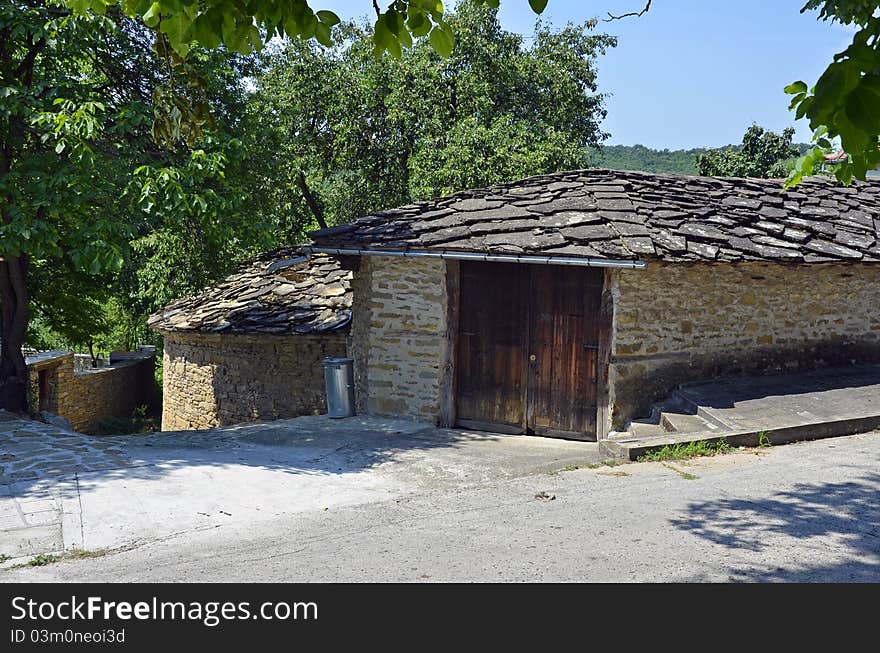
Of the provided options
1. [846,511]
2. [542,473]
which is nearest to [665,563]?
[846,511]

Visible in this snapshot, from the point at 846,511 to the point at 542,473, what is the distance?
2782 millimetres

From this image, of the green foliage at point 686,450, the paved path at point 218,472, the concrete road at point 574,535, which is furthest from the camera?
the green foliage at point 686,450

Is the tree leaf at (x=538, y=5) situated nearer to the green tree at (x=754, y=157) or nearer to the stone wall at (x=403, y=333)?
the stone wall at (x=403, y=333)

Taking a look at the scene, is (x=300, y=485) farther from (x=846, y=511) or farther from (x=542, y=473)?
(x=846, y=511)

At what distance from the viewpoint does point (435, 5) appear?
158 inches

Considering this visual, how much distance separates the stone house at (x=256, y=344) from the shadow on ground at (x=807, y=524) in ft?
24.6

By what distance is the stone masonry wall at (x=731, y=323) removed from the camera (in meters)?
9.34

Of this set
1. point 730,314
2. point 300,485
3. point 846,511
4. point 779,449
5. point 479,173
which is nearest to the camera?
point 846,511

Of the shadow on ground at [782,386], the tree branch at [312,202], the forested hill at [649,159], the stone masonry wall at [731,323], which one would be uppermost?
the forested hill at [649,159]

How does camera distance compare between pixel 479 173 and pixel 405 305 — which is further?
pixel 479 173

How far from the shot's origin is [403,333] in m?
10.3

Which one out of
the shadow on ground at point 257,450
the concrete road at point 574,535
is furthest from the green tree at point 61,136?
the concrete road at point 574,535

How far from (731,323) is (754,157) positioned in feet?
55.0

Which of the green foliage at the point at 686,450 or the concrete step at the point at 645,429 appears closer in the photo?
the green foliage at the point at 686,450
